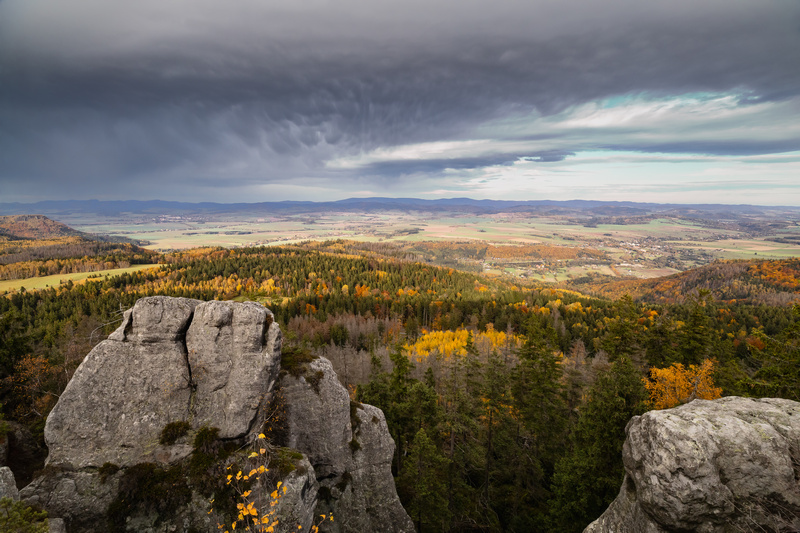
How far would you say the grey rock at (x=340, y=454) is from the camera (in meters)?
19.1

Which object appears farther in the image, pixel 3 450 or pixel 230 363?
pixel 230 363

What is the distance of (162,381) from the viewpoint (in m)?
15.0

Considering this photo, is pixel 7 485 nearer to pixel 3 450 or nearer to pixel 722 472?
pixel 3 450

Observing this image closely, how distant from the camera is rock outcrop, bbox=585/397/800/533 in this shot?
33.3 ft

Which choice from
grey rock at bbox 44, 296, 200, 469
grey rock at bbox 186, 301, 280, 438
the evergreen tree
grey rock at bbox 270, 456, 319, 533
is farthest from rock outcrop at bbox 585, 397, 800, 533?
grey rock at bbox 44, 296, 200, 469

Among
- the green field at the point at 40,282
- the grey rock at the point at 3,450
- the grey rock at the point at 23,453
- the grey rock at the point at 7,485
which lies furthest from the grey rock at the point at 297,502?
the green field at the point at 40,282

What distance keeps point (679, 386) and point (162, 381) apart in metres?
35.9

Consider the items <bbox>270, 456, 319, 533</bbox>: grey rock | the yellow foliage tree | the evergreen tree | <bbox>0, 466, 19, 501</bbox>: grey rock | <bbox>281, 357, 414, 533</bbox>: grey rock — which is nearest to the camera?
<bbox>0, 466, 19, 501</bbox>: grey rock

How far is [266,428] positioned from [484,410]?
2038cm

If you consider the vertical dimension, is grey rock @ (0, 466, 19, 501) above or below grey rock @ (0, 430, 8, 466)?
above

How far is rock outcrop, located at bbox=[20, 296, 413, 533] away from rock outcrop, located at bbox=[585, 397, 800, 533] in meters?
13.7

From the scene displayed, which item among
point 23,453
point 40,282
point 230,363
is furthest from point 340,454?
point 40,282

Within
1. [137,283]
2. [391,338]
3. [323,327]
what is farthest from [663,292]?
[137,283]

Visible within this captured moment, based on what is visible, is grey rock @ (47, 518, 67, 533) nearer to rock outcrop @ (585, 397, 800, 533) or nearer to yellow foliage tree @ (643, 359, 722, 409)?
rock outcrop @ (585, 397, 800, 533)
